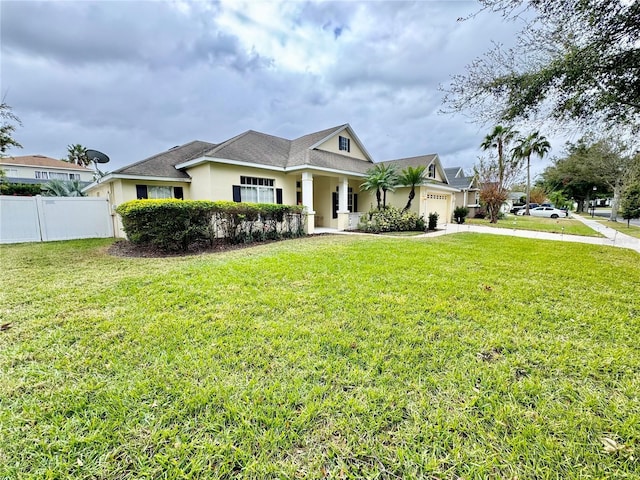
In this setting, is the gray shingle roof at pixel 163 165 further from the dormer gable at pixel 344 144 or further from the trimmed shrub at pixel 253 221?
the dormer gable at pixel 344 144

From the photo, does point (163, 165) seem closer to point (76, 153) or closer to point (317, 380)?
point (317, 380)

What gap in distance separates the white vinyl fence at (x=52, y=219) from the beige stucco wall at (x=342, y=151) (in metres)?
12.6

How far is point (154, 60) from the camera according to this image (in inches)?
504

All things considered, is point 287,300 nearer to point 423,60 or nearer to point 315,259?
point 315,259

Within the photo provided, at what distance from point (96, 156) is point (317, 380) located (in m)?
17.5

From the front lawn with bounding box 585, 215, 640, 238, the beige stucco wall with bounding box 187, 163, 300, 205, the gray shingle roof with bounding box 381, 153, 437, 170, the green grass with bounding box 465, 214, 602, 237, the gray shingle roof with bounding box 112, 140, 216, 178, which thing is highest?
the gray shingle roof with bounding box 381, 153, 437, 170

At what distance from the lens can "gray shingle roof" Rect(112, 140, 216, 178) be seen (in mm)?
12086

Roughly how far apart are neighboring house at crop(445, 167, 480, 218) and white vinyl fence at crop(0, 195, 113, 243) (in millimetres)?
31453

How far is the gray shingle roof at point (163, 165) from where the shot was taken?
12.1 meters

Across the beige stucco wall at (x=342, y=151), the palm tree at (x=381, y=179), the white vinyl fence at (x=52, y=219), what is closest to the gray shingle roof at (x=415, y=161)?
the beige stucco wall at (x=342, y=151)

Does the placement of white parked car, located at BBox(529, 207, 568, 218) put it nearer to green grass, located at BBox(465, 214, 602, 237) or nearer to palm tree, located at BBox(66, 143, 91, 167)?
green grass, located at BBox(465, 214, 602, 237)

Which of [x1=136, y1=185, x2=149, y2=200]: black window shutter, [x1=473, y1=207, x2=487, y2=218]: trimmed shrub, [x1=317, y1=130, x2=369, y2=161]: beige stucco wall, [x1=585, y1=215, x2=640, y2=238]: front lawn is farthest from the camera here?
[x1=473, y1=207, x2=487, y2=218]: trimmed shrub

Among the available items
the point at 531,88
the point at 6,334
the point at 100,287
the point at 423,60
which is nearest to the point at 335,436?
the point at 6,334

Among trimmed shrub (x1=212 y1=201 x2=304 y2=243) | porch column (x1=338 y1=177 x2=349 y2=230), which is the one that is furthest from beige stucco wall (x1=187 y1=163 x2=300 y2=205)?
porch column (x1=338 y1=177 x2=349 y2=230)
